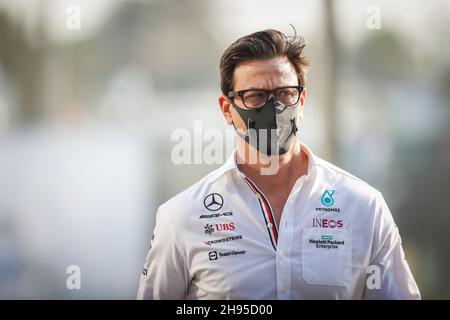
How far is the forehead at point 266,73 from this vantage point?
2.41m

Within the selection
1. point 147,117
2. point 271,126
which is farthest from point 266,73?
point 147,117

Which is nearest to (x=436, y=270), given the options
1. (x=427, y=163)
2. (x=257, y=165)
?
(x=427, y=163)

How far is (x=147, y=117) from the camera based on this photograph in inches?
154

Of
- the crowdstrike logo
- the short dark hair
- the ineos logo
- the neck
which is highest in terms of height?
the short dark hair

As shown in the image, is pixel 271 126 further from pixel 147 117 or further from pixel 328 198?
pixel 147 117

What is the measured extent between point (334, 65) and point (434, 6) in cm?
75

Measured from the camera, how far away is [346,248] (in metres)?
2.30

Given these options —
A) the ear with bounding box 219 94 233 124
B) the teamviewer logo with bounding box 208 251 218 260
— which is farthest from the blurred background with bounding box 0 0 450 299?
the teamviewer logo with bounding box 208 251 218 260

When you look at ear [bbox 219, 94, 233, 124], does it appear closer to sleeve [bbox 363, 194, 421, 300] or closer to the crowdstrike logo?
the crowdstrike logo

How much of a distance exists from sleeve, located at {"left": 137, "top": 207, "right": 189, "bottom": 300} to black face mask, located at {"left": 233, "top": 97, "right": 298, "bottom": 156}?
54cm

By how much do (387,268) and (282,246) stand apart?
0.45 m

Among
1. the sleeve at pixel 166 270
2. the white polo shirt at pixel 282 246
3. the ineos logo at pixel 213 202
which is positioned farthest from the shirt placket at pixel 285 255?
the sleeve at pixel 166 270

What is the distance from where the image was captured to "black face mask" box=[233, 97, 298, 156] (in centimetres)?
248

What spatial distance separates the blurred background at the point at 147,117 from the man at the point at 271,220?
107cm
